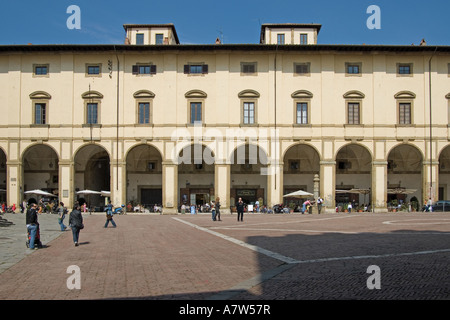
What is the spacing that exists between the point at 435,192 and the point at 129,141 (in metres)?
24.2

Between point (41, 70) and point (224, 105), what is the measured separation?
1488cm

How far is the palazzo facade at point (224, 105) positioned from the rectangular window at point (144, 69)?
7.0 inches

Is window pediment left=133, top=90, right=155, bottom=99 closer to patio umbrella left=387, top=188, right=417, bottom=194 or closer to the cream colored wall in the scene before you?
the cream colored wall

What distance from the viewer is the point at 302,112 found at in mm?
40000

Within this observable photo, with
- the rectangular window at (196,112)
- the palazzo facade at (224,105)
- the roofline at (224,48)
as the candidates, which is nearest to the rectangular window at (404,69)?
the palazzo facade at (224,105)

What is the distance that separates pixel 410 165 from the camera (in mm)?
44375

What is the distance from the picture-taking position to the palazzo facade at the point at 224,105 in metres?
39.6

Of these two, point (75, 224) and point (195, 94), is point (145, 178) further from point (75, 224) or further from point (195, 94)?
point (75, 224)

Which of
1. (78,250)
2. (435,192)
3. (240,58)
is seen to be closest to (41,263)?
(78,250)

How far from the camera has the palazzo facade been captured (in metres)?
39.6

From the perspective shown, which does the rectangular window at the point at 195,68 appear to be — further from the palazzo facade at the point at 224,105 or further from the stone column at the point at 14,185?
the stone column at the point at 14,185

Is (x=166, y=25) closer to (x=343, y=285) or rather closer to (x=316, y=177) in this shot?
(x=316, y=177)

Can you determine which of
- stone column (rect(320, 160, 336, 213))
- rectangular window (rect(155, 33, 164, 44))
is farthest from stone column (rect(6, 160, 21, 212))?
stone column (rect(320, 160, 336, 213))
